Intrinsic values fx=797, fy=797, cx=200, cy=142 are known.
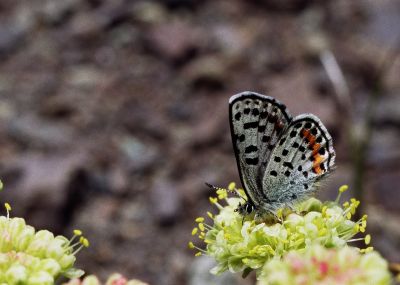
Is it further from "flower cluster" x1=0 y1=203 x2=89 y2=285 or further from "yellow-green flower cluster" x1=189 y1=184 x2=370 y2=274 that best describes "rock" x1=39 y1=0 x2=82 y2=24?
"flower cluster" x1=0 y1=203 x2=89 y2=285

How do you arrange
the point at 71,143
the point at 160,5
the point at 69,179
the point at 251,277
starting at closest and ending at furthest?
the point at 251,277, the point at 69,179, the point at 71,143, the point at 160,5

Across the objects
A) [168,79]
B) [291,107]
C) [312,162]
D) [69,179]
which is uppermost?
[168,79]

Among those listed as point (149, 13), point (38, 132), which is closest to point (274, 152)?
point (38, 132)

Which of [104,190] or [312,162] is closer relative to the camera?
[312,162]

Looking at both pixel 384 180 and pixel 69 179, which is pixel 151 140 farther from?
pixel 384 180

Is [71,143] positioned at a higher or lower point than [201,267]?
higher

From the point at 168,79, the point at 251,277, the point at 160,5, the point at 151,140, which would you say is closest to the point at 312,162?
the point at 251,277

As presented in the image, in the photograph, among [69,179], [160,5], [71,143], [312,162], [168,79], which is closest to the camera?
[312,162]

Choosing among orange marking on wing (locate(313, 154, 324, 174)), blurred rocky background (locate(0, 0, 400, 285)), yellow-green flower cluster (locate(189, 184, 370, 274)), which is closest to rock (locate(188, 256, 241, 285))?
blurred rocky background (locate(0, 0, 400, 285))
